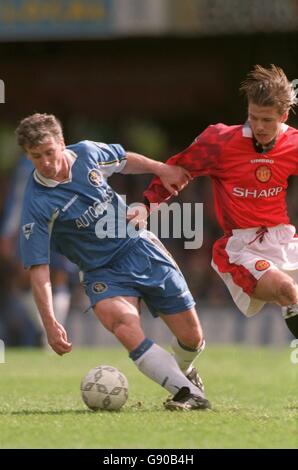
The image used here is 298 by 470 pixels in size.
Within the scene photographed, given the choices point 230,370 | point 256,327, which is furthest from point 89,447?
point 256,327

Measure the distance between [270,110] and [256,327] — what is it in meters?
8.35

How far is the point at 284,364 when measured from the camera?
12.2m

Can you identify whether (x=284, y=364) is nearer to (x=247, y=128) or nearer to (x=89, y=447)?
(x=247, y=128)

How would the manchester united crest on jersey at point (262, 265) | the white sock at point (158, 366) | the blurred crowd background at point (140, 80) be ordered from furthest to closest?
the blurred crowd background at point (140, 80) < the manchester united crest on jersey at point (262, 265) < the white sock at point (158, 366)

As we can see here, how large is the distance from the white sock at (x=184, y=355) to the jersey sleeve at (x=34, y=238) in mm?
1110

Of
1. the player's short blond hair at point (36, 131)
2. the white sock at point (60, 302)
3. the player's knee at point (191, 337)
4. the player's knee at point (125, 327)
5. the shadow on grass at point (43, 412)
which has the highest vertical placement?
the player's short blond hair at point (36, 131)

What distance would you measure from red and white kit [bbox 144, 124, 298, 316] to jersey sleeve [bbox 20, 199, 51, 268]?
3.01ft

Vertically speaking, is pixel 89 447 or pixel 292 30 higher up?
pixel 292 30

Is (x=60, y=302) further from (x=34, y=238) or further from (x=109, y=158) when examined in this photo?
(x=34, y=238)

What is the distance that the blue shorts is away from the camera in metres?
7.32

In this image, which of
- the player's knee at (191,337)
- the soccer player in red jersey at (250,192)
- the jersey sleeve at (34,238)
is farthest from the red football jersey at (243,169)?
the jersey sleeve at (34,238)

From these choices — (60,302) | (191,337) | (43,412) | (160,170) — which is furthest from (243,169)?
(60,302)

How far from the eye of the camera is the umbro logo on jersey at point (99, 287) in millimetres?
7285

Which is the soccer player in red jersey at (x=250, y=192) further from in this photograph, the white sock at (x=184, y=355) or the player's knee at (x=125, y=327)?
the player's knee at (x=125, y=327)
